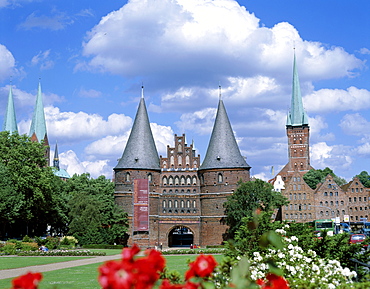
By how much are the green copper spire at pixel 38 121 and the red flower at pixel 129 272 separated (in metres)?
131

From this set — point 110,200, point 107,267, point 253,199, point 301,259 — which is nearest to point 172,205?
point 110,200

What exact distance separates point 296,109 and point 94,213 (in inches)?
3276

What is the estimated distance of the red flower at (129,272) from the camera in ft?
10.6

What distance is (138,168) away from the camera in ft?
225

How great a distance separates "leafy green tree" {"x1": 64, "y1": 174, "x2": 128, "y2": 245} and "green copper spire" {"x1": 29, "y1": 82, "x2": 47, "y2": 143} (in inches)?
2258

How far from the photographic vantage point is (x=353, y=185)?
9369 cm

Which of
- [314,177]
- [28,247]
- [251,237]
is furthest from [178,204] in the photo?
[314,177]

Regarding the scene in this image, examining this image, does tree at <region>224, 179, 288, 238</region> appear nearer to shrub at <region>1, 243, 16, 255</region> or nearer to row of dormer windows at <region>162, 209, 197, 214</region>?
row of dormer windows at <region>162, 209, 197, 214</region>

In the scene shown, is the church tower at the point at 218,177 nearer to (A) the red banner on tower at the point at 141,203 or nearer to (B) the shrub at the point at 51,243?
(A) the red banner on tower at the point at 141,203

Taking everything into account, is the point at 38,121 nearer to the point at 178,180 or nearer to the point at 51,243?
the point at 178,180

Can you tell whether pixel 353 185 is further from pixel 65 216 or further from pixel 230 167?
pixel 65 216

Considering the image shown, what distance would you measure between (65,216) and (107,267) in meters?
69.3

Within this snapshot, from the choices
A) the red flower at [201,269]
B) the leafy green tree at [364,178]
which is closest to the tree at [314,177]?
the leafy green tree at [364,178]

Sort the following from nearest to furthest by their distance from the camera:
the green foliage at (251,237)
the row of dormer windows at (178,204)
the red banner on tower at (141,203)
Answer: the green foliage at (251,237), the red banner on tower at (141,203), the row of dormer windows at (178,204)
